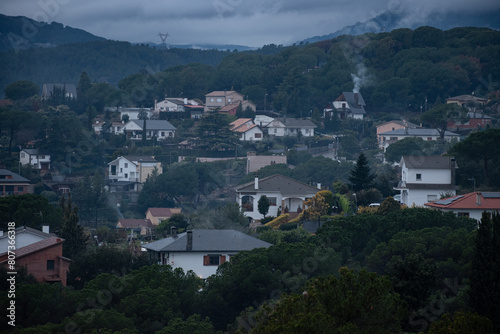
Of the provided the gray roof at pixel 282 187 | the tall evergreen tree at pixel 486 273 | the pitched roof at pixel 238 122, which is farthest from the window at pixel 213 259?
the pitched roof at pixel 238 122

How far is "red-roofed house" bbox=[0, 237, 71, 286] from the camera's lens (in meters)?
29.9

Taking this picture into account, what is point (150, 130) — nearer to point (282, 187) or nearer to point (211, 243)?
point (282, 187)

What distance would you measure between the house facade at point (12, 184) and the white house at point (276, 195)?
18.6 metres

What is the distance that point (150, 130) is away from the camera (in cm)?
8625

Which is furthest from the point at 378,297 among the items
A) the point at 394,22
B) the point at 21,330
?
the point at 394,22

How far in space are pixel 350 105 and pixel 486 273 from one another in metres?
73.2

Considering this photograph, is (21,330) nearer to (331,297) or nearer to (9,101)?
(331,297)

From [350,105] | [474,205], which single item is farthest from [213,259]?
[350,105]

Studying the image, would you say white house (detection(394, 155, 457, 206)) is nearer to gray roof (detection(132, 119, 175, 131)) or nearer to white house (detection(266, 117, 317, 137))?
white house (detection(266, 117, 317, 137))

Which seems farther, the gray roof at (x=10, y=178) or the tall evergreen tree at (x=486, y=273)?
the gray roof at (x=10, y=178)

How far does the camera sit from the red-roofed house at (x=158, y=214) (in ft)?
202

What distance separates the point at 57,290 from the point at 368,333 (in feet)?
38.6

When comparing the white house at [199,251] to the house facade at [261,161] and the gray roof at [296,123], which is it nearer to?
the house facade at [261,161]

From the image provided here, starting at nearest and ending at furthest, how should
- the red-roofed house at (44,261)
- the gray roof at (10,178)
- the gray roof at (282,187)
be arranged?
the red-roofed house at (44,261)
the gray roof at (282,187)
the gray roof at (10,178)
